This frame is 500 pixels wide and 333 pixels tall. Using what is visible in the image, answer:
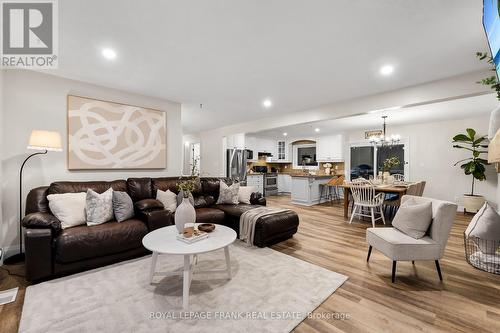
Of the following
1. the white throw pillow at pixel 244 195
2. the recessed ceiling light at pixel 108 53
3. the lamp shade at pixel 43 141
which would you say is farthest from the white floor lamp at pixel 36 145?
the white throw pillow at pixel 244 195

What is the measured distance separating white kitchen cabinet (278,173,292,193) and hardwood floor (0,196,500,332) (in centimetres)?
569

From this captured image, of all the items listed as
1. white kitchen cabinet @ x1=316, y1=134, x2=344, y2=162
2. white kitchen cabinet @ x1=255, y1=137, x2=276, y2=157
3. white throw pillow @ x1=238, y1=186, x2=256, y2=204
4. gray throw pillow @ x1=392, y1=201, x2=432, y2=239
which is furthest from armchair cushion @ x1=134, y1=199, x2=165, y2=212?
white kitchen cabinet @ x1=316, y1=134, x2=344, y2=162

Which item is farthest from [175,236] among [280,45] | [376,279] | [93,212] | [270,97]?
[270,97]

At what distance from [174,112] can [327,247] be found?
12.5 feet

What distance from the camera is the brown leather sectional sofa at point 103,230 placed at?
2.24m

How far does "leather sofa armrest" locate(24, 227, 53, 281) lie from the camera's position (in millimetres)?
2171

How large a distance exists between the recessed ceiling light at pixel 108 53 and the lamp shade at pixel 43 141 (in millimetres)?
1222

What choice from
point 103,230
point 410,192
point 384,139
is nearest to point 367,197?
point 410,192

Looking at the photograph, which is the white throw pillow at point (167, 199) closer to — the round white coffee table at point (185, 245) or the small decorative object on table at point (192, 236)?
the round white coffee table at point (185, 245)

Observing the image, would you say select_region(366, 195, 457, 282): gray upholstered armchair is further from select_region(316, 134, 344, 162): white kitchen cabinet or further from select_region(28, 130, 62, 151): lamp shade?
select_region(316, 134, 344, 162): white kitchen cabinet

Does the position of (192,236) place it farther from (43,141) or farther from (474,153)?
(474,153)

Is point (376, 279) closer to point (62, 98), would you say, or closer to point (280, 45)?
point (280, 45)

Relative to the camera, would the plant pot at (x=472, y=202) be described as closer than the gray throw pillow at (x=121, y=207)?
No

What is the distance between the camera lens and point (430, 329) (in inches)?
65.2
